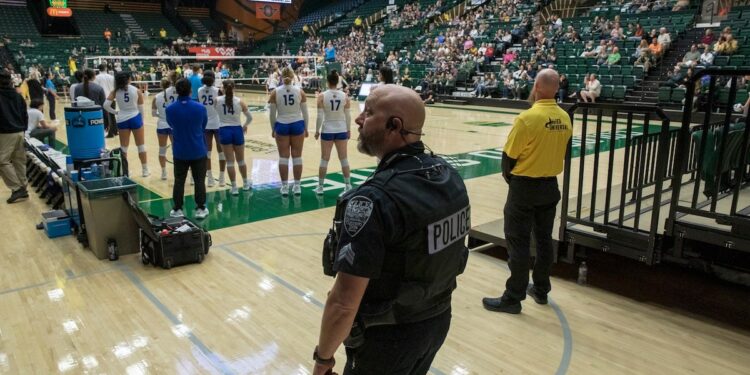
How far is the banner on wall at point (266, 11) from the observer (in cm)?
4031

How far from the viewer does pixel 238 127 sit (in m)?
7.08

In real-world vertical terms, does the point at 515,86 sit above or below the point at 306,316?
above

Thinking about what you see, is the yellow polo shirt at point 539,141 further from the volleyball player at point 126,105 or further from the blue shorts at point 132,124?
the blue shorts at point 132,124

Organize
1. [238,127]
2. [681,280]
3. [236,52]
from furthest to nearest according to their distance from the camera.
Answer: [236,52]
[238,127]
[681,280]

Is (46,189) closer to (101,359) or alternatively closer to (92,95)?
(92,95)

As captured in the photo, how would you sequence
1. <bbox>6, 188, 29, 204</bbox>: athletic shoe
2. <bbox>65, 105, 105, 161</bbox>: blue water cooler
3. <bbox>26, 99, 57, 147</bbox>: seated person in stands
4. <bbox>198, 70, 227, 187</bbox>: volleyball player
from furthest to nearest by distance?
<bbox>26, 99, 57, 147</bbox>: seated person in stands
<bbox>6, 188, 29, 204</bbox>: athletic shoe
<bbox>198, 70, 227, 187</bbox>: volleyball player
<bbox>65, 105, 105, 161</bbox>: blue water cooler

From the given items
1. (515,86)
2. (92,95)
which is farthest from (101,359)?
(515,86)

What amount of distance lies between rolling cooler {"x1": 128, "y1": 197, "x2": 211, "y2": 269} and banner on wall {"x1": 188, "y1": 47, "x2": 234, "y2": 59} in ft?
101

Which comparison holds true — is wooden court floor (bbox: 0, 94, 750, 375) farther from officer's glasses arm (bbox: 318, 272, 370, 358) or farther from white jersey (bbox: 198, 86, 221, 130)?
white jersey (bbox: 198, 86, 221, 130)

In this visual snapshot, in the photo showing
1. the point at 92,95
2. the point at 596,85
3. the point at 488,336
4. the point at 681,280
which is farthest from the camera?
the point at 596,85

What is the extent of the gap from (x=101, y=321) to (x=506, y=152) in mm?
3108

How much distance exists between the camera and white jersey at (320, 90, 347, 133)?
6809mm

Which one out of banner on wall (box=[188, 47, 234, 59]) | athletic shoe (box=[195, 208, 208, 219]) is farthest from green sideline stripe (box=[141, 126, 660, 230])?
banner on wall (box=[188, 47, 234, 59])

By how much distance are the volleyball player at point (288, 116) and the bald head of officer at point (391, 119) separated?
5.07 metres
